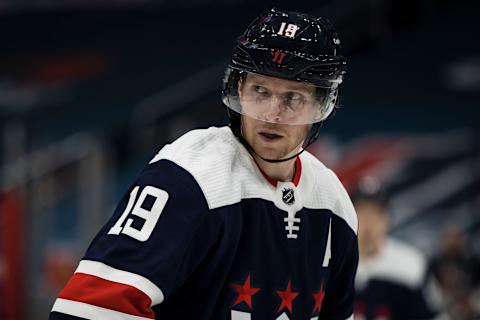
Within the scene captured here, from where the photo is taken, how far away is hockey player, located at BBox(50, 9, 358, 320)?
5.90 feet

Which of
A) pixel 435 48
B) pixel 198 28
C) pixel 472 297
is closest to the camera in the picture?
pixel 472 297

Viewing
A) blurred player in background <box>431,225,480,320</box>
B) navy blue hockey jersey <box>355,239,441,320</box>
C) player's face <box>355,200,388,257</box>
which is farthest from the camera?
blurred player in background <box>431,225,480,320</box>

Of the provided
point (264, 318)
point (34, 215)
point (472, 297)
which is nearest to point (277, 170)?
point (264, 318)

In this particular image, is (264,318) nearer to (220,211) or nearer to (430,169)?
(220,211)

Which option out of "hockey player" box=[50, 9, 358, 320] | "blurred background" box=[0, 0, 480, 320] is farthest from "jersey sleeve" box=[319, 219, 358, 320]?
"blurred background" box=[0, 0, 480, 320]

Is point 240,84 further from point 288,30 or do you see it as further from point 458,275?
point 458,275

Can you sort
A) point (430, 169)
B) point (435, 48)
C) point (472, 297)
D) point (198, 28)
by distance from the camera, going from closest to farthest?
point (472, 297), point (430, 169), point (435, 48), point (198, 28)

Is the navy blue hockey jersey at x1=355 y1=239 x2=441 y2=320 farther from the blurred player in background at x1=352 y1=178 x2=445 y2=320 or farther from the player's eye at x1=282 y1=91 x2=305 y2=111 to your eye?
the player's eye at x1=282 y1=91 x2=305 y2=111

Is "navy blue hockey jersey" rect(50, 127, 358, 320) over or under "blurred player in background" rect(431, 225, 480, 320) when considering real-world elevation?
over

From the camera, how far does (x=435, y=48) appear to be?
303 inches

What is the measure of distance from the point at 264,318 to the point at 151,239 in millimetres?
304

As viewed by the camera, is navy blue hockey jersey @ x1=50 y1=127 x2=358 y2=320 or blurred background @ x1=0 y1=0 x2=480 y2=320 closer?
navy blue hockey jersey @ x1=50 y1=127 x2=358 y2=320

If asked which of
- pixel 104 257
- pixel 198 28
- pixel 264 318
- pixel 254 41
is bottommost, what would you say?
pixel 198 28

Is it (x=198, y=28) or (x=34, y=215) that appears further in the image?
(x=198, y=28)
